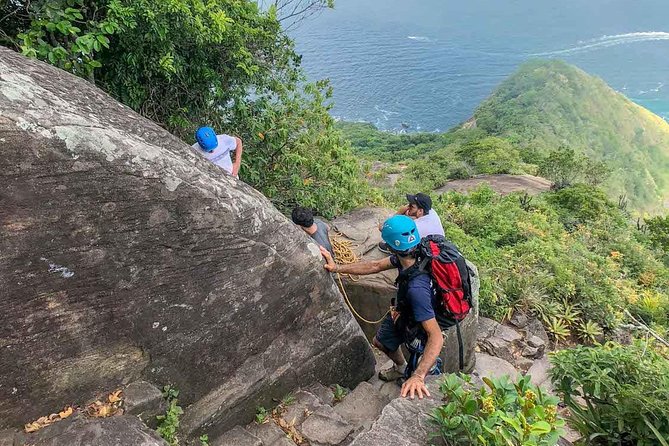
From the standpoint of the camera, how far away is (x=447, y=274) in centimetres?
441

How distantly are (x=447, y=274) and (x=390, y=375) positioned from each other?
6.36 feet

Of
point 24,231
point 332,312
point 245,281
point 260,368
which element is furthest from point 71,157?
point 332,312

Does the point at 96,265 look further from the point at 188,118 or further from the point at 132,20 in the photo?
the point at 188,118

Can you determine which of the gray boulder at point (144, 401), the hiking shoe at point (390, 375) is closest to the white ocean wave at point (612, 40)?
the hiking shoe at point (390, 375)

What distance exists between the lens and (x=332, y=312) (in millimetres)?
5223

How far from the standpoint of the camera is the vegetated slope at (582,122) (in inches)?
2265

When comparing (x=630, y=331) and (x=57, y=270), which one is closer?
(x=57, y=270)

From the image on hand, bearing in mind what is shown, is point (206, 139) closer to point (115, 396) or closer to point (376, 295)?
point (376, 295)

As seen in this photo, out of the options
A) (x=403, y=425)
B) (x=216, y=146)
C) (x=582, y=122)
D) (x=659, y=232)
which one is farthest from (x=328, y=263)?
(x=582, y=122)

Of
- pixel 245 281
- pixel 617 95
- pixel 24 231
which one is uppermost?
pixel 24 231

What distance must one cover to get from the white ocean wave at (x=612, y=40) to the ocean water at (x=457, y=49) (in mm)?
213

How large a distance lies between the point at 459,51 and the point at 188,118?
9797 centimetres

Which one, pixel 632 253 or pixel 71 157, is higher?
pixel 71 157

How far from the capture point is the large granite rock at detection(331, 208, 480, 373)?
6.06 m
